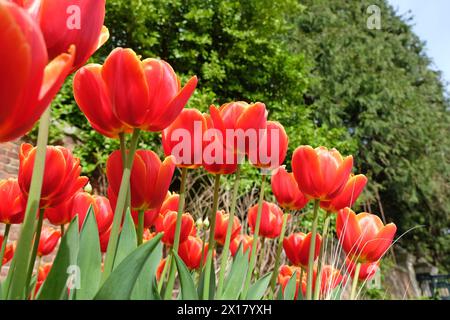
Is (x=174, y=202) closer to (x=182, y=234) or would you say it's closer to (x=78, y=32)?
(x=182, y=234)

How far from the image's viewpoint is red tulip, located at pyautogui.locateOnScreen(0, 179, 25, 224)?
735 millimetres

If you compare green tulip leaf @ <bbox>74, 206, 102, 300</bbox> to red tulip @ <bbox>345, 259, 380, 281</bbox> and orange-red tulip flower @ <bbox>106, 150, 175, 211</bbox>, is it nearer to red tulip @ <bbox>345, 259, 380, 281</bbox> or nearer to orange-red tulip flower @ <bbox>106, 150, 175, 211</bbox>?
orange-red tulip flower @ <bbox>106, 150, 175, 211</bbox>

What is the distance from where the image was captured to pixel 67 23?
0.41m

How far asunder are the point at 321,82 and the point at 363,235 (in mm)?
7827

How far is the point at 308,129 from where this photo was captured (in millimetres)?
5746

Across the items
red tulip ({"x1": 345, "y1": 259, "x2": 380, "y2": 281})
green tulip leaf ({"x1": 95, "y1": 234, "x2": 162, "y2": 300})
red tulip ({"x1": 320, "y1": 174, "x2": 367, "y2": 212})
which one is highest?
red tulip ({"x1": 320, "y1": 174, "x2": 367, "y2": 212})

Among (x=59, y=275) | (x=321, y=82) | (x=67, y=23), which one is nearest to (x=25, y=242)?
(x=59, y=275)

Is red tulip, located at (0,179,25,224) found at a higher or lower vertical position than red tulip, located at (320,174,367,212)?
lower

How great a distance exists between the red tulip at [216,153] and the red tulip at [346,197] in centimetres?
20

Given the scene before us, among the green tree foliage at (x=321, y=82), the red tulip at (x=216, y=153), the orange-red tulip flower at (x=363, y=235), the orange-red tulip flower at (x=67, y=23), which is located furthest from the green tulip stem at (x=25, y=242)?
the green tree foliage at (x=321, y=82)

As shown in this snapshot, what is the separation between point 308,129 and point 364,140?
3.44m

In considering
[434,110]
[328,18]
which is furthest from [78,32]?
[434,110]

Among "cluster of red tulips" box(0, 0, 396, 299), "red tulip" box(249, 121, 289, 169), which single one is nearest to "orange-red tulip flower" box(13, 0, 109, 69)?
"cluster of red tulips" box(0, 0, 396, 299)

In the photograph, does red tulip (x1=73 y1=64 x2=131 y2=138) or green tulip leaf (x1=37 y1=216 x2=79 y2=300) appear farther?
red tulip (x1=73 y1=64 x2=131 y2=138)
